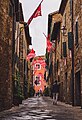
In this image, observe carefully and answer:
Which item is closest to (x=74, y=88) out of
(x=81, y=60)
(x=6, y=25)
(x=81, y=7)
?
(x=81, y=60)

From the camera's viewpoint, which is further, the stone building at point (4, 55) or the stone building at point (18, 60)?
the stone building at point (18, 60)

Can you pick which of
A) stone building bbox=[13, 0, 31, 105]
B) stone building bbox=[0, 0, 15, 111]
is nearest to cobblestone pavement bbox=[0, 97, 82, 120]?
stone building bbox=[0, 0, 15, 111]

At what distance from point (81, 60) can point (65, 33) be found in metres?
9.77

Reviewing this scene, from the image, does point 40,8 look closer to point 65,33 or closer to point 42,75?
point 65,33

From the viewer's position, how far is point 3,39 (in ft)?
48.4

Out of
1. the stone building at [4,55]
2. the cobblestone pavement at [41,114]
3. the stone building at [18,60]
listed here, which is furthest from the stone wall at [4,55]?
the stone building at [18,60]

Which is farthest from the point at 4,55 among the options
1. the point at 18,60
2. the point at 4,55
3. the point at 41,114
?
the point at 18,60

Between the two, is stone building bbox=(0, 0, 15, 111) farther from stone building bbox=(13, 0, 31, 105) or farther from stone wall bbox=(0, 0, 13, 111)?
stone building bbox=(13, 0, 31, 105)

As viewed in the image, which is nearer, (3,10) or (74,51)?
(3,10)

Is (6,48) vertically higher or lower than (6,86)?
higher

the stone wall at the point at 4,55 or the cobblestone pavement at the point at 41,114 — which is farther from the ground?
the stone wall at the point at 4,55

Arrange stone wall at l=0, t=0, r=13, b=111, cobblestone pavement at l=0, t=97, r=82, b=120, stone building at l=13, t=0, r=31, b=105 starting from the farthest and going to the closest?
1. stone building at l=13, t=0, r=31, b=105
2. stone wall at l=0, t=0, r=13, b=111
3. cobblestone pavement at l=0, t=97, r=82, b=120

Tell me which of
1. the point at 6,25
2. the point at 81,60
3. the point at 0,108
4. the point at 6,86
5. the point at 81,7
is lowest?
the point at 0,108

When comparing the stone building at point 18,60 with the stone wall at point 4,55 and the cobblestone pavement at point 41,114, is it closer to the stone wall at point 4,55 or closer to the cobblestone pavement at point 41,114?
the stone wall at point 4,55
